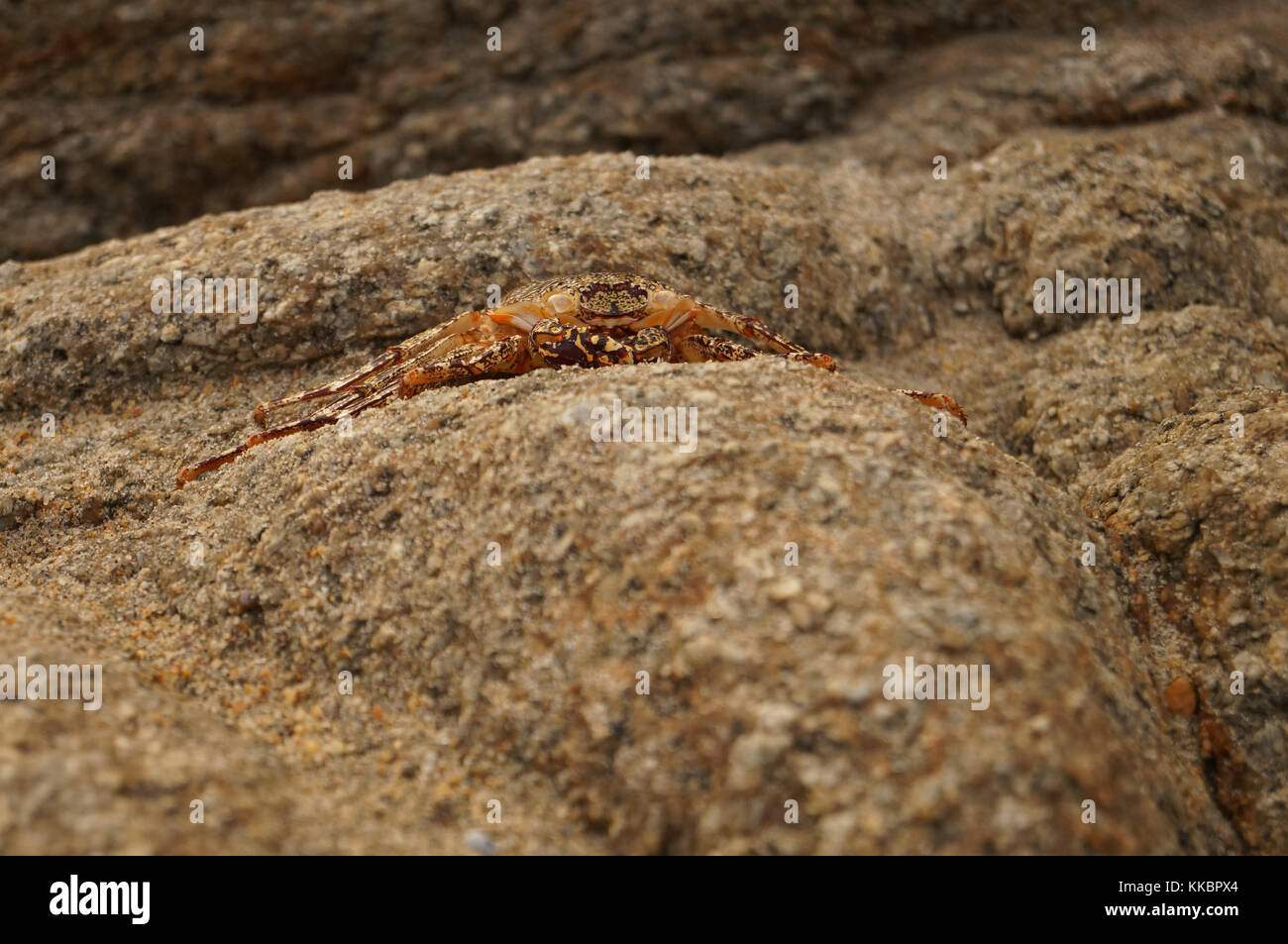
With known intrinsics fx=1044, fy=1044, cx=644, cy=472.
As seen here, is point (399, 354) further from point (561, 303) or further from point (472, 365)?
point (561, 303)

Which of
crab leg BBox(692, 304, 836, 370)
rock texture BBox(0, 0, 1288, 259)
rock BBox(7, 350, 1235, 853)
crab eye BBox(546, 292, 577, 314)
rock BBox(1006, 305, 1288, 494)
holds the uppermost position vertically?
rock texture BBox(0, 0, 1288, 259)

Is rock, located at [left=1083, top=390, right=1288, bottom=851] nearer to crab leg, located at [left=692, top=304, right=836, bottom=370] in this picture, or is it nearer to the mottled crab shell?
crab leg, located at [left=692, top=304, right=836, bottom=370]

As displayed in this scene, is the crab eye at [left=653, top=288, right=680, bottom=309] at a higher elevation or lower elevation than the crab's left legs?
higher

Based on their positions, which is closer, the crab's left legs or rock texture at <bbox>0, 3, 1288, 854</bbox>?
rock texture at <bbox>0, 3, 1288, 854</bbox>

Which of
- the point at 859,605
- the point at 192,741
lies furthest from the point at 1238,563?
the point at 192,741

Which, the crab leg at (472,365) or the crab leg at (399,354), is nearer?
the crab leg at (472,365)

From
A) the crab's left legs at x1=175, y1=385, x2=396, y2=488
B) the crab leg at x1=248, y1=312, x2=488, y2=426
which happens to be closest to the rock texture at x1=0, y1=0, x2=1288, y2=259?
the crab leg at x1=248, y1=312, x2=488, y2=426

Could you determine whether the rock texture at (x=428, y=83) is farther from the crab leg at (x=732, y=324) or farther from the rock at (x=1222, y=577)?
the rock at (x=1222, y=577)

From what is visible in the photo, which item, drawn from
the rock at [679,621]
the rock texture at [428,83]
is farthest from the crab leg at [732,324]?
the rock texture at [428,83]
